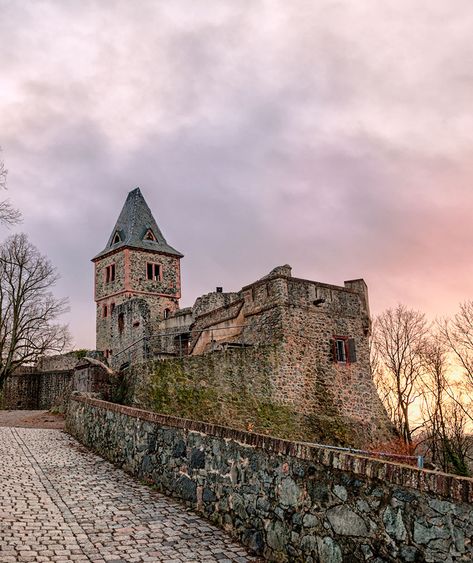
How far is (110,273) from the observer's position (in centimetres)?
4809

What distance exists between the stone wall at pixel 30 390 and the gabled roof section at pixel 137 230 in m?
14.0

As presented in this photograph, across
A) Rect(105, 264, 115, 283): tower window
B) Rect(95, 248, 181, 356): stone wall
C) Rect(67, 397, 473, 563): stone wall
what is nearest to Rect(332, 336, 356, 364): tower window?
Rect(67, 397, 473, 563): stone wall

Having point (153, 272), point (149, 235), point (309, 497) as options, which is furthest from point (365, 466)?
point (149, 235)

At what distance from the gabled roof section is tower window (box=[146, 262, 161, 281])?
1.43 m

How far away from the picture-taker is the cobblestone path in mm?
6035

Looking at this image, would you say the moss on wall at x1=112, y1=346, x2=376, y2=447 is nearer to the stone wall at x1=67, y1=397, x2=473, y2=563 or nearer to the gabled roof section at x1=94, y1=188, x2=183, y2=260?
the stone wall at x1=67, y1=397, x2=473, y2=563

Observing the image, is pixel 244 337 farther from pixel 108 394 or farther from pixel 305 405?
pixel 108 394

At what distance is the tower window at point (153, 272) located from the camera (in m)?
47.3

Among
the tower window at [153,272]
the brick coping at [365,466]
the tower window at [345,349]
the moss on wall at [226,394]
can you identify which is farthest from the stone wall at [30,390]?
the brick coping at [365,466]

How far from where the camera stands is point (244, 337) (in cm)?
2419

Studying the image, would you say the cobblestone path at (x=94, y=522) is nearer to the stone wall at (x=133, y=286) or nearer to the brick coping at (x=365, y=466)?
the brick coping at (x=365, y=466)

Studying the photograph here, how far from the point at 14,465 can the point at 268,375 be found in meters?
12.0

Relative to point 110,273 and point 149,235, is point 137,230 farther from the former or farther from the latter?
point 110,273

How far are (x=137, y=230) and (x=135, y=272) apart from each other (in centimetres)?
478
